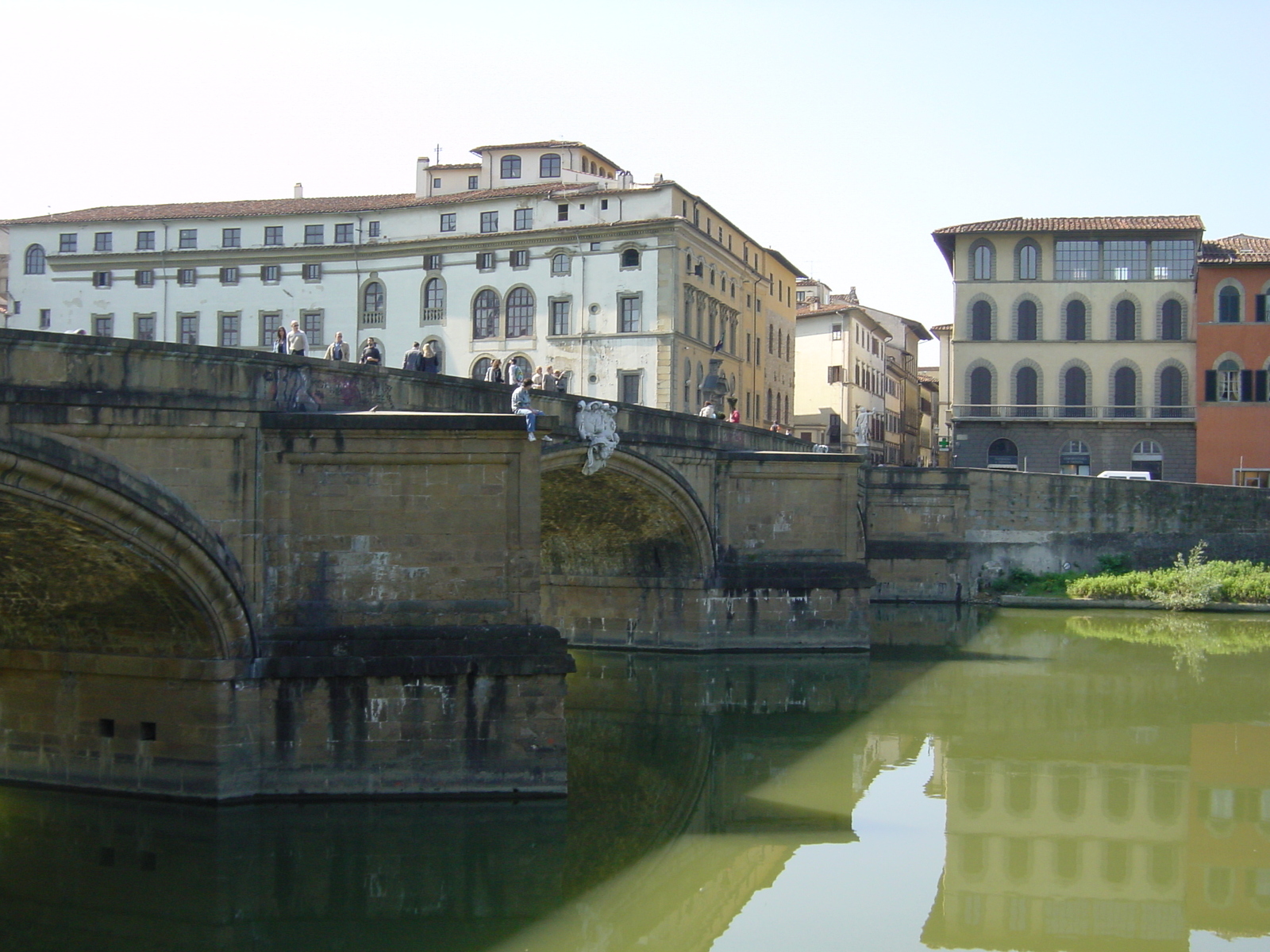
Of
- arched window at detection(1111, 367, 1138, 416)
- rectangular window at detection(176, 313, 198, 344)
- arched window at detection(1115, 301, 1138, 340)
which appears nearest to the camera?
arched window at detection(1111, 367, 1138, 416)

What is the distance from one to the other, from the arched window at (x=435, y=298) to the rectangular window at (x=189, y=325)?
27.7ft

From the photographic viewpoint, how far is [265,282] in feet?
166

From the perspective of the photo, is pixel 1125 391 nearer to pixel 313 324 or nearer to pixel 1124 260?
pixel 1124 260

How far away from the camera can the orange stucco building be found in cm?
4616

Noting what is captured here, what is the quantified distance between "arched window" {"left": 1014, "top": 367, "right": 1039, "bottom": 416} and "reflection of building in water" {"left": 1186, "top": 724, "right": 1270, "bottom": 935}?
27799mm

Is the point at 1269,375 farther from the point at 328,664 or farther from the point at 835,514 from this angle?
the point at 328,664

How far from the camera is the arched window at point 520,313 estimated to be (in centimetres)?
4841

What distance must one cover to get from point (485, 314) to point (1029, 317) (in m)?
18.1

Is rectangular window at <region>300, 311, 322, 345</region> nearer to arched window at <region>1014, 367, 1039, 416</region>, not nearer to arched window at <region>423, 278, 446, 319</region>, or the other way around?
arched window at <region>423, 278, 446, 319</region>

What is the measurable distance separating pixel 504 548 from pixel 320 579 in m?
1.94

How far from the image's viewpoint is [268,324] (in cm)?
5084

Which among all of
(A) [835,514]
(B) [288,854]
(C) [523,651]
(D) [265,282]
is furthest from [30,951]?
(D) [265,282]

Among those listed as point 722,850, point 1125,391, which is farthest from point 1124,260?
point 722,850

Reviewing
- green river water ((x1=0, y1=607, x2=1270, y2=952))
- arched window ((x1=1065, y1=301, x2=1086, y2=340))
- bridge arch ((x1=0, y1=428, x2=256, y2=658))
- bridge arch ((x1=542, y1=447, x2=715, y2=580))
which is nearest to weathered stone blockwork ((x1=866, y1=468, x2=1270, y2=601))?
arched window ((x1=1065, y1=301, x2=1086, y2=340))
